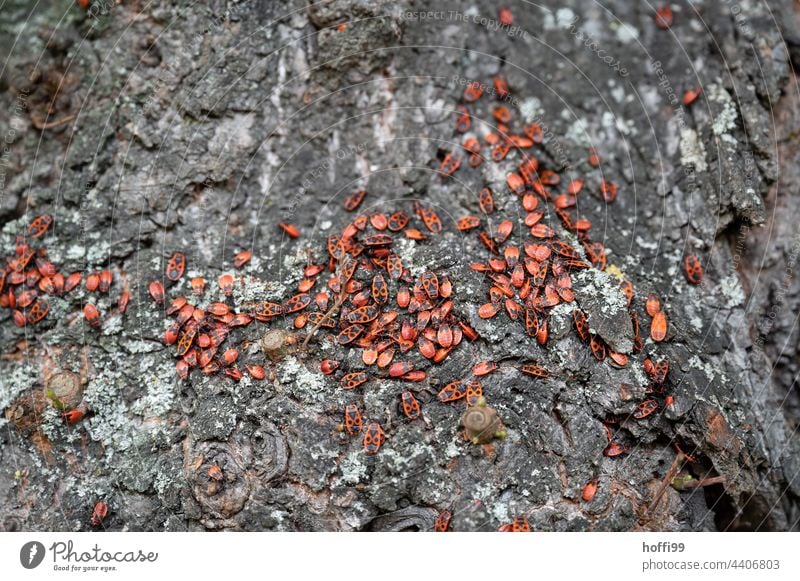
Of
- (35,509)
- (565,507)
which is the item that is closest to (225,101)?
(35,509)

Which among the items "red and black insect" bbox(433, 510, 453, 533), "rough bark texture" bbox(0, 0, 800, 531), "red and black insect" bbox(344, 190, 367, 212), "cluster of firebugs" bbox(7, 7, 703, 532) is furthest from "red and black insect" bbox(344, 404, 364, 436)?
"red and black insect" bbox(344, 190, 367, 212)

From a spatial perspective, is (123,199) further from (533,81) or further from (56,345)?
(533,81)

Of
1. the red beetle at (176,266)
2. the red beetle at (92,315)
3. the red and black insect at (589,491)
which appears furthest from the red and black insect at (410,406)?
the red beetle at (92,315)

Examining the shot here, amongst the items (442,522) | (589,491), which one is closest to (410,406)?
(442,522)

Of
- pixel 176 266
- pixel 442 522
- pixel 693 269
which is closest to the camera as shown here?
pixel 442 522
